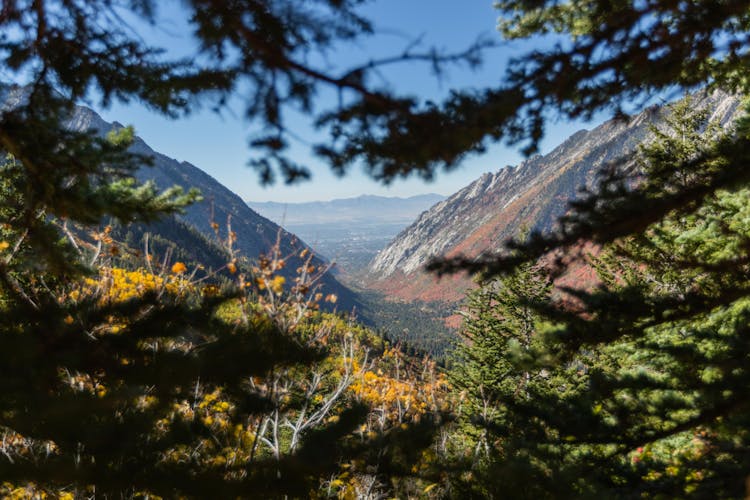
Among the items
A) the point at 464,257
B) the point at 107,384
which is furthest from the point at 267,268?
the point at 464,257

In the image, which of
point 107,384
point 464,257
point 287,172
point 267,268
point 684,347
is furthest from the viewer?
point 267,268

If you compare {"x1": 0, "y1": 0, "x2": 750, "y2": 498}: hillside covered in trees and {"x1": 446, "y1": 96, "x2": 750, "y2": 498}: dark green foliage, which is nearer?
{"x1": 0, "y1": 0, "x2": 750, "y2": 498}: hillside covered in trees

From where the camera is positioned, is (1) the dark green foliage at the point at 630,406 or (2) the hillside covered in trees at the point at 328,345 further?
(1) the dark green foliage at the point at 630,406

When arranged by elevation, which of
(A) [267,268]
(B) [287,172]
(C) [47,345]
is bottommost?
(C) [47,345]

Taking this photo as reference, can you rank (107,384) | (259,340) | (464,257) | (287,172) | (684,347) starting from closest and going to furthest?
1. (259,340)
2. (107,384)
3. (464,257)
4. (287,172)
5. (684,347)

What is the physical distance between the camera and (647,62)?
271cm

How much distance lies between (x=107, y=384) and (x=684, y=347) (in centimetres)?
420

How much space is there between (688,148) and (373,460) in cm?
1261

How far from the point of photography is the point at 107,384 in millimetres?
2172

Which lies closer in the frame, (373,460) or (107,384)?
(107,384)

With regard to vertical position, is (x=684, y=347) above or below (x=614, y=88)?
below

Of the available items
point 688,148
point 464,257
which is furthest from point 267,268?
point 688,148

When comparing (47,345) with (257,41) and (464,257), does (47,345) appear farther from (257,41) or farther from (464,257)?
(464,257)

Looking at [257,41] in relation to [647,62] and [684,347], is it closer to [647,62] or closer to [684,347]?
[647,62]
